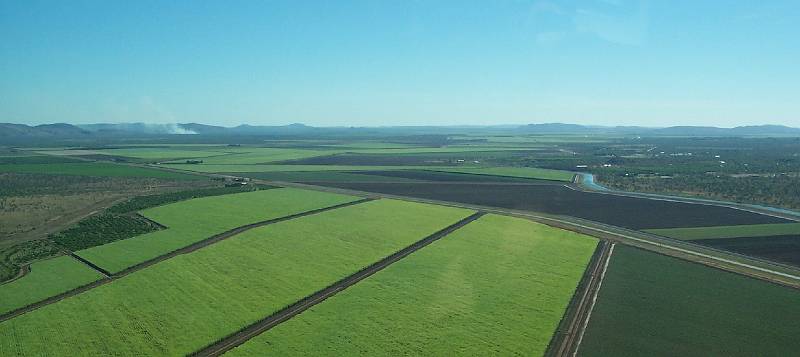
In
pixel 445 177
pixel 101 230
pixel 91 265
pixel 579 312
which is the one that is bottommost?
pixel 579 312

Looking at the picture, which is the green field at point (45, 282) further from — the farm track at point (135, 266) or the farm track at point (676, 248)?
the farm track at point (676, 248)

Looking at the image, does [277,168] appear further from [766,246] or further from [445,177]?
[766,246]

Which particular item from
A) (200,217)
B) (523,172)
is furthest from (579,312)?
(523,172)

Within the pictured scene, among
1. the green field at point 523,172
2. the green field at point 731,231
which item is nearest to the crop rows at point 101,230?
the green field at point 731,231

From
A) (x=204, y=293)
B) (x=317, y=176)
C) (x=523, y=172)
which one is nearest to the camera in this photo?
(x=204, y=293)

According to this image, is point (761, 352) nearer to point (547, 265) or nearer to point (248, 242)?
point (547, 265)

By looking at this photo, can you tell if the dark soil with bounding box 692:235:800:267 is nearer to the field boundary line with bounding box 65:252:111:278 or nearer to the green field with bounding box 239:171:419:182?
the field boundary line with bounding box 65:252:111:278

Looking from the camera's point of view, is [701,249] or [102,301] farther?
[701,249]

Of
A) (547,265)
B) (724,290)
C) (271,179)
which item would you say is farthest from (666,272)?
(271,179)
